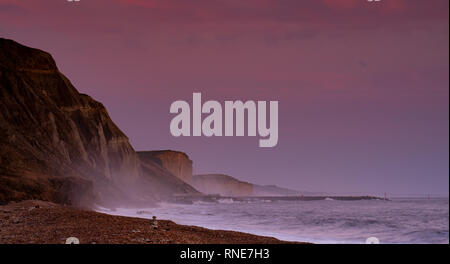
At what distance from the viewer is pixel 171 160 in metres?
116

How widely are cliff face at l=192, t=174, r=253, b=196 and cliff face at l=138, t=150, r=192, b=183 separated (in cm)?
3684

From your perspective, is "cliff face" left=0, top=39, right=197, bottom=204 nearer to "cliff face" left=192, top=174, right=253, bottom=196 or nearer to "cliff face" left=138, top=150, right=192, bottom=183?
"cliff face" left=138, top=150, right=192, bottom=183

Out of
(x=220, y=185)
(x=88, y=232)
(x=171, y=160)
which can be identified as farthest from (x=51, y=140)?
(x=220, y=185)

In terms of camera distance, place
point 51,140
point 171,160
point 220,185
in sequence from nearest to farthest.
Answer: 1. point 51,140
2. point 171,160
3. point 220,185

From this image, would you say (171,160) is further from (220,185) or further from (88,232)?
(88,232)

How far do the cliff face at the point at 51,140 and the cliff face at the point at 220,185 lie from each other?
101 m

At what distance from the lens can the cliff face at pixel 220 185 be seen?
16475 centimetres

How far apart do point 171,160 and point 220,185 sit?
59.6 m

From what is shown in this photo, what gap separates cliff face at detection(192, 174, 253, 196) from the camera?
541ft
